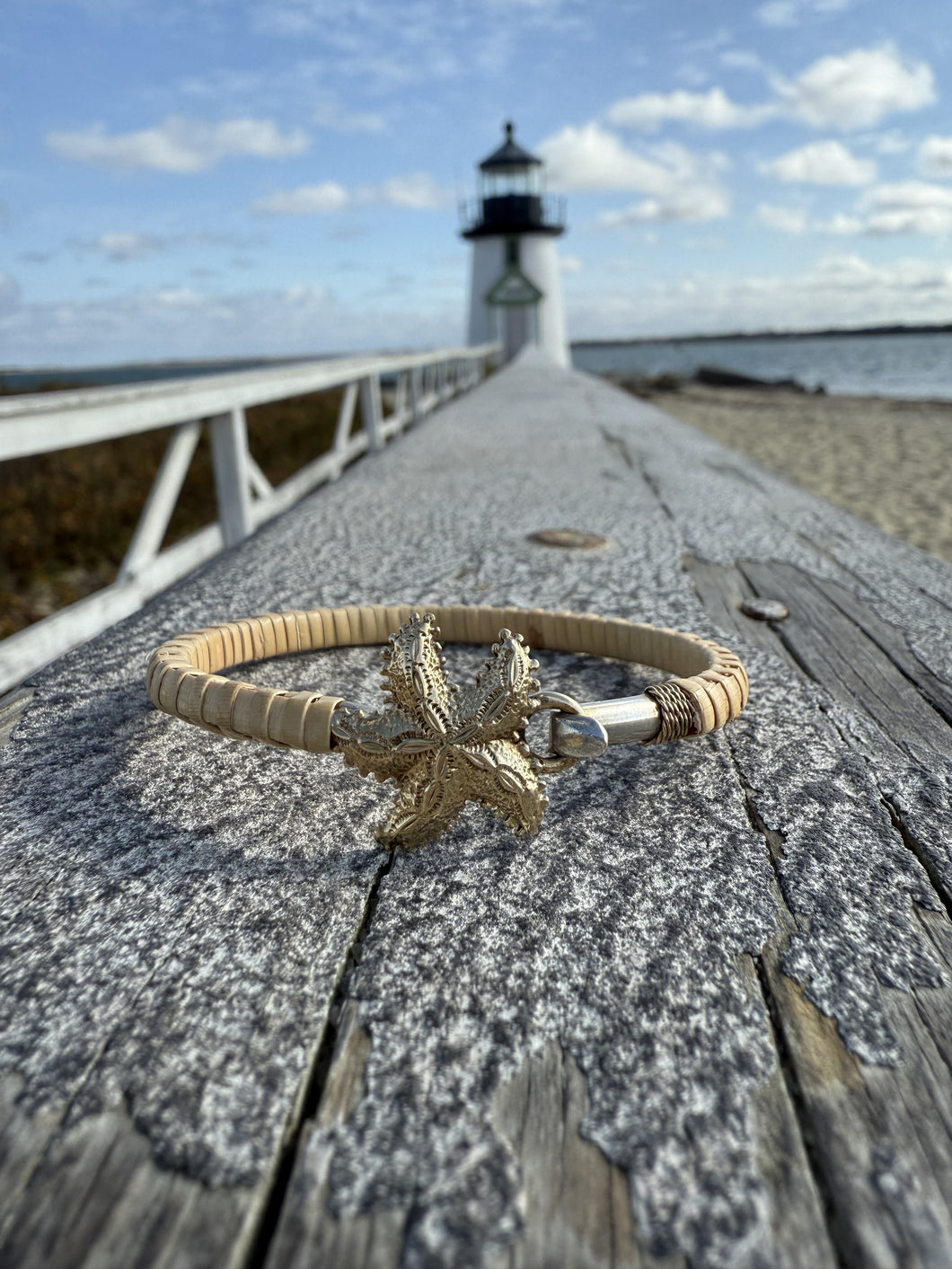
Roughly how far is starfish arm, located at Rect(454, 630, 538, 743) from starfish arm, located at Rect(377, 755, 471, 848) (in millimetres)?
59

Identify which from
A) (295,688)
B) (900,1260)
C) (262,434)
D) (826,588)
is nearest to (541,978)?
(900,1260)

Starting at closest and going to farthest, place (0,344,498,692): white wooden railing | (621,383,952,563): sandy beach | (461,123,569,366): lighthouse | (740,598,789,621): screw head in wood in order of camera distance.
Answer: (740,598,789,621): screw head in wood, (0,344,498,692): white wooden railing, (621,383,952,563): sandy beach, (461,123,569,366): lighthouse

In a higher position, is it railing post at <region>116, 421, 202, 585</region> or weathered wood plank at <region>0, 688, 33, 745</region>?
weathered wood plank at <region>0, 688, 33, 745</region>

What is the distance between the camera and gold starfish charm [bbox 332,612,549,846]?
105 cm

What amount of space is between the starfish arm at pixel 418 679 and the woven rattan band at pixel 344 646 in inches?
3.4

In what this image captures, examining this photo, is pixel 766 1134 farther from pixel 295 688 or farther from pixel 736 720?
pixel 295 688

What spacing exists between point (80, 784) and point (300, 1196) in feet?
2.45

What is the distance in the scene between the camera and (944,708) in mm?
1539

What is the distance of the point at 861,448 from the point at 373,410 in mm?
9866

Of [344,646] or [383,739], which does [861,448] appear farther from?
[383,739]

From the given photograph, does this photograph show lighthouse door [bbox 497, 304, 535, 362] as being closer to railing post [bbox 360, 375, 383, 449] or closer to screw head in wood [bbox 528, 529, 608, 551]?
railing post [bbox 360, 375, 383, 449]

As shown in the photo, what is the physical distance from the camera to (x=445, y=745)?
1061mm

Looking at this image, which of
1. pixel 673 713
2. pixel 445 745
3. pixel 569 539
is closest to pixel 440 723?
pixel 445 745

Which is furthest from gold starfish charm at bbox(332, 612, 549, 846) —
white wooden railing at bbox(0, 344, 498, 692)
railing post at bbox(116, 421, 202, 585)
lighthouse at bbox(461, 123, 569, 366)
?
lighthouse at bbox(461, 123, 569, 366)
